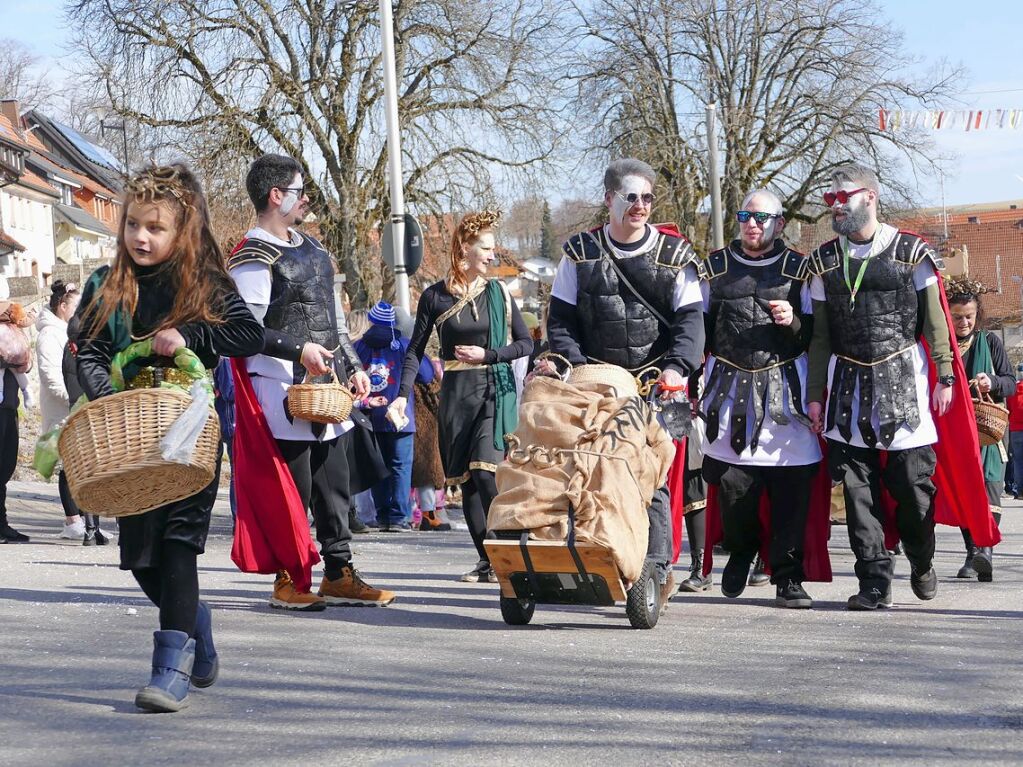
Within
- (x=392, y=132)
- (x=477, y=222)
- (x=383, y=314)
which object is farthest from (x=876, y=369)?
(x=392, y=132)

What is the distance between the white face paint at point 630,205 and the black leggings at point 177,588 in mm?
3167

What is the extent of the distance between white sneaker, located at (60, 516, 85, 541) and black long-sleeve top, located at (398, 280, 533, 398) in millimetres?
4096

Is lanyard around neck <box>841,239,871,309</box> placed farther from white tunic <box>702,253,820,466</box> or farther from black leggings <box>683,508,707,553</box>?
black leggings <box>683,508,707,553</box>

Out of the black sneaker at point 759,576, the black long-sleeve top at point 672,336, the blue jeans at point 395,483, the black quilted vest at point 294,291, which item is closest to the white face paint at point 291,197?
the black quilted vest at point 294,291

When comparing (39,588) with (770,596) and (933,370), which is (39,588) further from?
(933,370)

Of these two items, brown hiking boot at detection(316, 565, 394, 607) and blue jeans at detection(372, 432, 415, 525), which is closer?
brown hiking boot at detection(316, 565, 394, 607)

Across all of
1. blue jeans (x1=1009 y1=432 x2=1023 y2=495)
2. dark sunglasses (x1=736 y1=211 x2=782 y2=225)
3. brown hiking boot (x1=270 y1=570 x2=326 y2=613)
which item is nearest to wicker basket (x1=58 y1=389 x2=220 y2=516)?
brown hiking boot (x1=270 y1=570 x2=326 y2=613)

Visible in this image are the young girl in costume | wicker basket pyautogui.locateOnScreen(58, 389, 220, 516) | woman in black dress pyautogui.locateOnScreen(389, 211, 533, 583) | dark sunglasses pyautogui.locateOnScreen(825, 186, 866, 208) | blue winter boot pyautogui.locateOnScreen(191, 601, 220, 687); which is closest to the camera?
wicker basket pyautogui.locateOnScreen(58, 389, 220, 516)

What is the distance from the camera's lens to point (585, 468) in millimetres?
6781

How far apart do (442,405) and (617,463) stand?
100 inches

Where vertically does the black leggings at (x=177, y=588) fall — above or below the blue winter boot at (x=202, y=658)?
above

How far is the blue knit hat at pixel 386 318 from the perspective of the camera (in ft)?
41.5

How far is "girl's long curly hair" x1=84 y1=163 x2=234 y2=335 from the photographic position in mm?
5289

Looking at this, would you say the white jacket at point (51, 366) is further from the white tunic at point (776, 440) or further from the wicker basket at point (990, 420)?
the wicker basket at point (990, 420)
